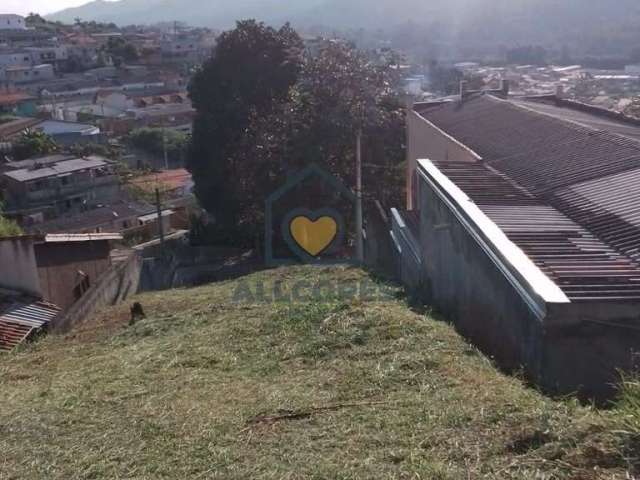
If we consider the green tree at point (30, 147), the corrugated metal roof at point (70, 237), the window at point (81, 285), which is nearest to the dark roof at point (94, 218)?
the green tree at point (30, 147)

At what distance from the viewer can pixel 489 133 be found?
34.9 feet

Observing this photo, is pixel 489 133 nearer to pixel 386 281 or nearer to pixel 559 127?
pixel 559 127

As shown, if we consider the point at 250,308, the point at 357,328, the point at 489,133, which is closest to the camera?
the point at 357,328

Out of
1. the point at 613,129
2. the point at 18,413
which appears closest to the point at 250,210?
the point at 613,129

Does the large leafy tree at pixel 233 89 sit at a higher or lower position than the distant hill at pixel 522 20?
lower

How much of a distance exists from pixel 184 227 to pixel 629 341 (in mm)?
18381

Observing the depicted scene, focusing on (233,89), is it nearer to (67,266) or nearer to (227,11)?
(67,266)

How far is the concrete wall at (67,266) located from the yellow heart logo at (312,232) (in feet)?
10.9

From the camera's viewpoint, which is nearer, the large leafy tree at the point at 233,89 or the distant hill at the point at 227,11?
the large leafy tree at the point at 233,89

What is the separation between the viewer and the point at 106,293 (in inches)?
429

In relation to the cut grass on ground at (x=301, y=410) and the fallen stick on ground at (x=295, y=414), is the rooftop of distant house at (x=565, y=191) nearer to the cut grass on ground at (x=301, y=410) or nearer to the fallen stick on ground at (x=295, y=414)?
the cut grass on ground at (x=301, y=410)

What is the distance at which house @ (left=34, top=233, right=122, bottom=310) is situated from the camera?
10.8 metres

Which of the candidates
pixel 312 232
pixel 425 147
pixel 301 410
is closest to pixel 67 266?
pixel 312 232

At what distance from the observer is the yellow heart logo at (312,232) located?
437 inches
